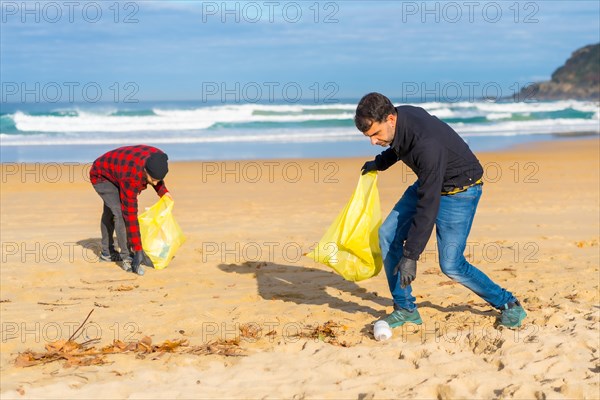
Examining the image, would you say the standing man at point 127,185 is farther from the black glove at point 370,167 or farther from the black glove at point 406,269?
the black glove at point 406,269

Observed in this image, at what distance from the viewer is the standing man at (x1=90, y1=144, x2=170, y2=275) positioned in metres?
6.93

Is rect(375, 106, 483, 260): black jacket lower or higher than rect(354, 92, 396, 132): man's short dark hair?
lower

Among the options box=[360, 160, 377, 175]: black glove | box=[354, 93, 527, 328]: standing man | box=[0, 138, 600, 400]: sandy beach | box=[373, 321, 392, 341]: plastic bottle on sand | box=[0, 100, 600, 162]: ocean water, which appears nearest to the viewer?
box=[0, 138, 600, 400]: sandy beach

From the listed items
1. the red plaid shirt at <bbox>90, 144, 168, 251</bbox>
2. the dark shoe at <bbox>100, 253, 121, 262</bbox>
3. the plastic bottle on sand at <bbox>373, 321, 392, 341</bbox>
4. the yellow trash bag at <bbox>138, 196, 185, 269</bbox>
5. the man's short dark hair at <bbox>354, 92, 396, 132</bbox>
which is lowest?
the plastic bottle on sand at <bbox>373, 321, 392, 341</bbox>

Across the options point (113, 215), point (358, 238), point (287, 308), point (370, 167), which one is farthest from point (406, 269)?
point (113, 215)

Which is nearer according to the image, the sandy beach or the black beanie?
the sandy beach

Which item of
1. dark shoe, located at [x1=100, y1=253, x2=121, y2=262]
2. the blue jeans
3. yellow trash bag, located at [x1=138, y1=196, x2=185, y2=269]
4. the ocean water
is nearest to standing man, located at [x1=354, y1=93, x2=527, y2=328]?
the blue jeans

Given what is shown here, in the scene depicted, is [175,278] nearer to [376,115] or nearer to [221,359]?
[221,359]

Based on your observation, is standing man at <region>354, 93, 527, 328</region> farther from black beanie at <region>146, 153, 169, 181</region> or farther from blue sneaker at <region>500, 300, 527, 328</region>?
black beanie at <region>146, 153, 169, 181</region>

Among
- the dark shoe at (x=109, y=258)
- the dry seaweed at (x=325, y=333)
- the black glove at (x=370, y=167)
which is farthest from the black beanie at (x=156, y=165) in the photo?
the dry seaweed at (x=325, y=333)

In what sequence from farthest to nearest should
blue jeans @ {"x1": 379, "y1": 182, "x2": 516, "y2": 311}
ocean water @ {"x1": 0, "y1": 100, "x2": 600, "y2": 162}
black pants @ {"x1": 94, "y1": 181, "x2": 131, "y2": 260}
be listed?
ocean water @ {"x1": 0, "y1": 100, "x2": 600, "y2": 162}
black pants @ {"x1": 94, "y1": 181, "x2": 131, "y2": 260}
blue jeans @ {"x1": 379, "y1": 182, "x2": 516, "y2": 311}

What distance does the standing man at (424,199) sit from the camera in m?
4.56

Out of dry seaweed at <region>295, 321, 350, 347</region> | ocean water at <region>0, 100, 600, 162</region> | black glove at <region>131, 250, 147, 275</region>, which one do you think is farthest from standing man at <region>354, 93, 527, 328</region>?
ocean water at <region>0, 100, 600, 162</region>

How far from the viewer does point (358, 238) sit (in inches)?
219
